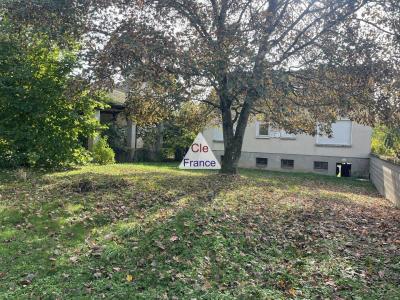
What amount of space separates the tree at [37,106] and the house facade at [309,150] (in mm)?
10074

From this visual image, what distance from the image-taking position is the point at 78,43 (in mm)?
10695

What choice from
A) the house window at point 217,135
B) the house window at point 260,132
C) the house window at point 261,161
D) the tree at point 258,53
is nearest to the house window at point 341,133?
the house window at point 260,132

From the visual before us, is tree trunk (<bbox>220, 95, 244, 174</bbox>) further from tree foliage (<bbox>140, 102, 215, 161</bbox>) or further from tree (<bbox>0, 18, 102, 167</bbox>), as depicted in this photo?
tree foliage (<bbox>140, 102, 215, 161</bbox>)

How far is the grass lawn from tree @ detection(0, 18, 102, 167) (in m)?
4.49

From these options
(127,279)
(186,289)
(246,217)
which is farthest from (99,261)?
(246,217)

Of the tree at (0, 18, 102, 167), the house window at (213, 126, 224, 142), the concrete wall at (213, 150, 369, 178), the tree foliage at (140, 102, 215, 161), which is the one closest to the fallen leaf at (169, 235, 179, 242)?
the tree at (0, 18, 102, 167)

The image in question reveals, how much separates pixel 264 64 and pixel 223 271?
17.3ft

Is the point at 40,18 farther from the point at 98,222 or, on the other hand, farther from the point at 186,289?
the point at 186,289

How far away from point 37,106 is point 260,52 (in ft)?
23.8

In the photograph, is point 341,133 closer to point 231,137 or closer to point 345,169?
point 345,169

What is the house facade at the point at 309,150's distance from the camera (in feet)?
68.4

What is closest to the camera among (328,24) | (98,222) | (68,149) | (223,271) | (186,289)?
(186,289)

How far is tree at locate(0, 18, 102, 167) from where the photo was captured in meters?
12.3

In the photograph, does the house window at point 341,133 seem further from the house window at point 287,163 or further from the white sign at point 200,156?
the white sign at point 200,156
